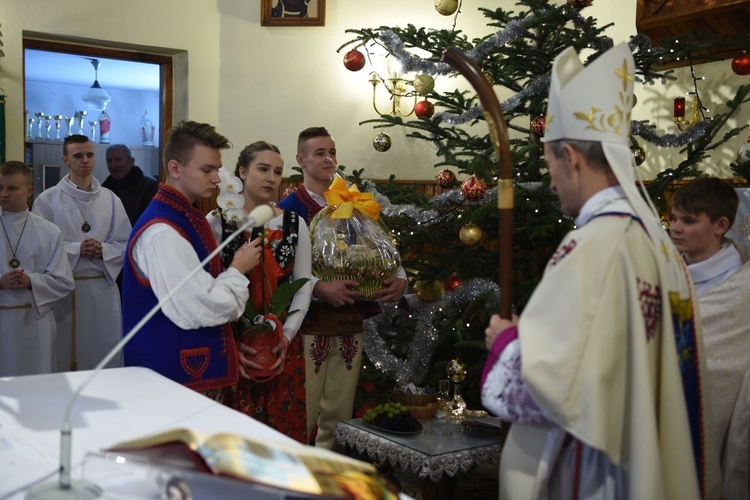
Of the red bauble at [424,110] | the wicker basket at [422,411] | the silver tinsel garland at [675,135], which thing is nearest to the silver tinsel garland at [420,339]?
the wicker basket at [422,411]

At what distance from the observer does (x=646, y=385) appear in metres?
1.96

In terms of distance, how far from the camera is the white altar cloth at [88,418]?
168 cm

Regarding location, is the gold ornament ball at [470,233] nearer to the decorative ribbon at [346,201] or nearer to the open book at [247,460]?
the decorative ribbon at [346,201]

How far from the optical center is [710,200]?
297cm

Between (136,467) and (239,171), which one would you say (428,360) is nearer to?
(239,171)

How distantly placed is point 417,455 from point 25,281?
2.69 m

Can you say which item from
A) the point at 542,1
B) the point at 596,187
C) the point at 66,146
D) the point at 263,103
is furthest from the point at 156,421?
the point at 263,103

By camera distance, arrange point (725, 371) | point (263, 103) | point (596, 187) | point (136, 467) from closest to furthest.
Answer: point (136, 467)
point (596, 187)
point (725, 371)
point (263, 103)

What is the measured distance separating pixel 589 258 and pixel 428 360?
9.52ft

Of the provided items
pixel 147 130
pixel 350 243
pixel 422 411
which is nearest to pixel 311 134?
pixel 350 243

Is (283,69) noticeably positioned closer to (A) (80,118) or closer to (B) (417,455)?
(A) (80,118)

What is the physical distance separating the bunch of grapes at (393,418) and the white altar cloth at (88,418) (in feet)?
3.83

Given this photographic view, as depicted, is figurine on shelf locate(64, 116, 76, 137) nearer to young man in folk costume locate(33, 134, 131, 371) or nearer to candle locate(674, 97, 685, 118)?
young man in folk costume locate(33, 134, 131, 371)

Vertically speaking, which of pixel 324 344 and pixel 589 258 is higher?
pixel 589 258
